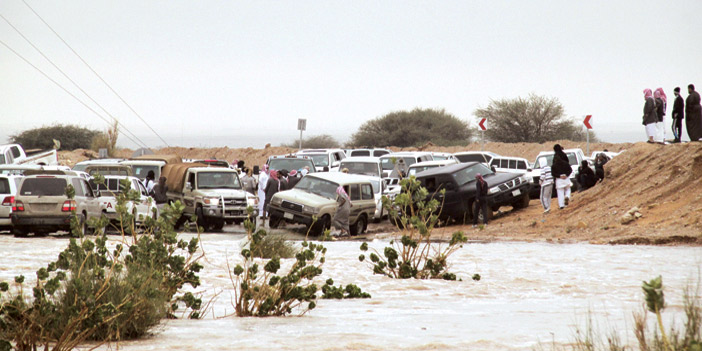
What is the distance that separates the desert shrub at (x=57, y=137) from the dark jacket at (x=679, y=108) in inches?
2452

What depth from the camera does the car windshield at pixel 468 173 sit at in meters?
25.0

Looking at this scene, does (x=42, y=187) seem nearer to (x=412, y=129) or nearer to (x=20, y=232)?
(x=20, y=232)

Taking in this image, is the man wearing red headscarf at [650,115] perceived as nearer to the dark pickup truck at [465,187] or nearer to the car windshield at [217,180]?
the dark pickup truck at [465,187]

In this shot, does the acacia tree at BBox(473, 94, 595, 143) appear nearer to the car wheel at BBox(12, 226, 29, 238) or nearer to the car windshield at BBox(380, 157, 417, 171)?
the car windshield at BBox(380, 157, 417, 171)

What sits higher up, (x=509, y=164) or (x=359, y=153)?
(x=359, y=153)

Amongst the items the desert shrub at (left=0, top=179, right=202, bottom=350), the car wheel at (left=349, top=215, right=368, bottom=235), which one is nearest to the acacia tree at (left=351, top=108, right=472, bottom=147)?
the car wheel at (left=349, top=215, right=368, bottom=235)

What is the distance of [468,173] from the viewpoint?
2533 cm

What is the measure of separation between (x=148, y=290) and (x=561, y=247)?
39.4ft

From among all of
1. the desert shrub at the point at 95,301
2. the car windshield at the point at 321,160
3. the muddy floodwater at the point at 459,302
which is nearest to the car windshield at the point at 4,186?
the muddy floodwater at the point at 459,302

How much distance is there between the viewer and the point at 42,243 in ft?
55.2

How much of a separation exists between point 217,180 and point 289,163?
5.37 m

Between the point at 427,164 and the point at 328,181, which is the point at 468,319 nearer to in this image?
the point at 328,181

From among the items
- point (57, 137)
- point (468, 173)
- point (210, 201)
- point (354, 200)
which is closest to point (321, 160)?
point (468, 173)

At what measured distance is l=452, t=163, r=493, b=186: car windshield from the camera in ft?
81.9
